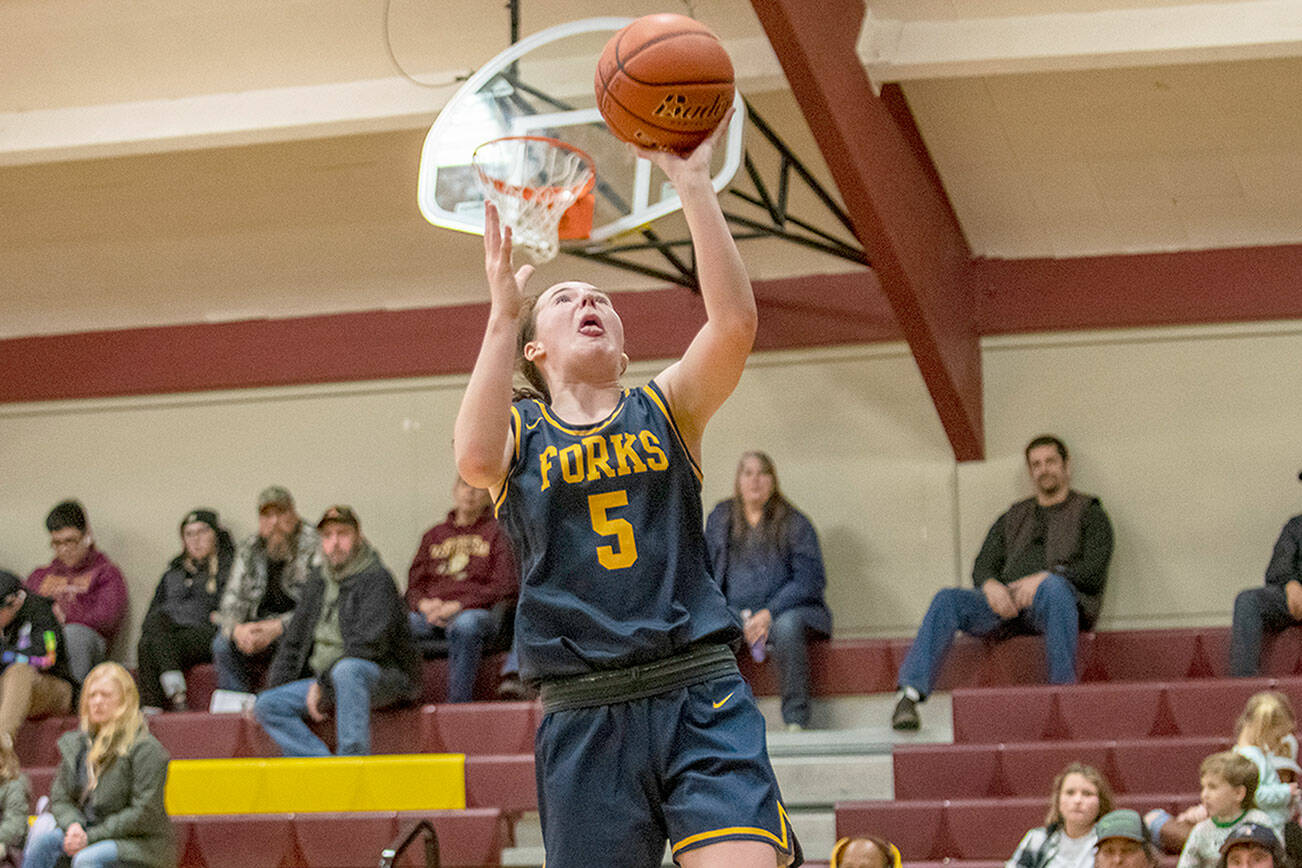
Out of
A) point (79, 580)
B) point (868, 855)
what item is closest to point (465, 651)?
point (868, 855)

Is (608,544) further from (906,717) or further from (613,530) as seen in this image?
(906,717)

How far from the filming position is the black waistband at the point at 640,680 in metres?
2.68

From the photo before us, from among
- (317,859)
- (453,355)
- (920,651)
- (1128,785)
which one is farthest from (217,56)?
(1128,785)

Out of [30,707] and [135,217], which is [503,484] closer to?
[30,707]

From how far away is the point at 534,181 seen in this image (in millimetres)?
5910

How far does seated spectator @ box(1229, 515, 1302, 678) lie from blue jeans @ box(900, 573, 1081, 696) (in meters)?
0.74

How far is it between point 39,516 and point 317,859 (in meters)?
4.22

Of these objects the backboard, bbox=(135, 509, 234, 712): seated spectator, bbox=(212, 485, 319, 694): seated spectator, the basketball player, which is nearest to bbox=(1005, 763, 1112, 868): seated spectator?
the backboard

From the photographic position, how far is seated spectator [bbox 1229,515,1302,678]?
23.7 ft

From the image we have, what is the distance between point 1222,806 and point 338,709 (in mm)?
3875

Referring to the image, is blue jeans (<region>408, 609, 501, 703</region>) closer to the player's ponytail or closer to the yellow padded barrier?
the yellow padded barrier

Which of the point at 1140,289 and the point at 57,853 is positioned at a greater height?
the point at 1140,289

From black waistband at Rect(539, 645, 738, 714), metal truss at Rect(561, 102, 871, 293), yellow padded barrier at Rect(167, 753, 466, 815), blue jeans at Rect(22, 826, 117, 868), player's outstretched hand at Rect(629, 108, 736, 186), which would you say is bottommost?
A: blue jeans at Rect(22, 826, 117, 868)

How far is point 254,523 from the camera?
9523mm
